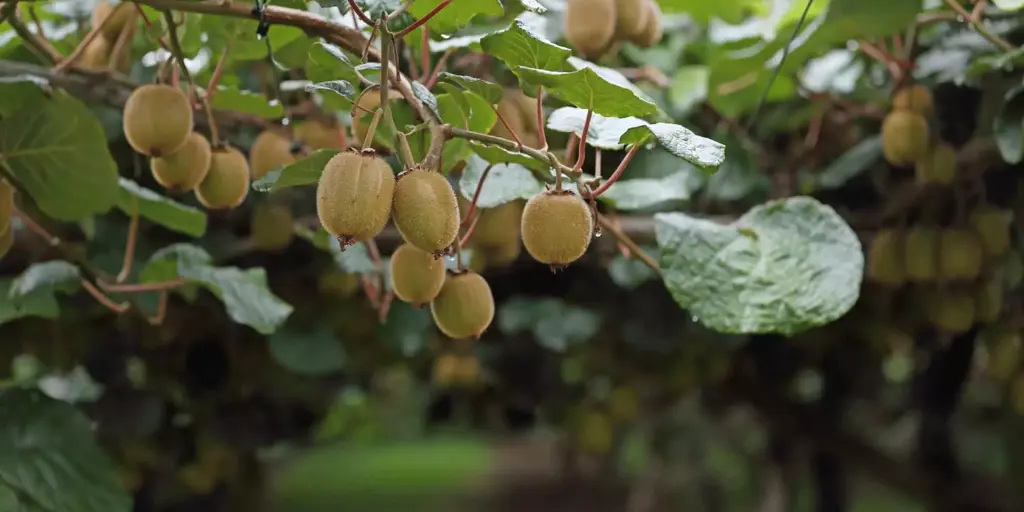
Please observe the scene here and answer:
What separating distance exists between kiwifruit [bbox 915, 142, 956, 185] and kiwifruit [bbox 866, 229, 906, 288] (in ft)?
0.54

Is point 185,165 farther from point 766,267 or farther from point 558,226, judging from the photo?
point 766,267

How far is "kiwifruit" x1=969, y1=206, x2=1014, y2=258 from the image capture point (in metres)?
1.10

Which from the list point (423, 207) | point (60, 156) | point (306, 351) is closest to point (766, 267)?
point (423, 207)

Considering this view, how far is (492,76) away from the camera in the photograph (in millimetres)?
950

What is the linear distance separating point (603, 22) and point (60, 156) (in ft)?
1.52

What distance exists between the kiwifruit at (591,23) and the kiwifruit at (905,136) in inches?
15.4

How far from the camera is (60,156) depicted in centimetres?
71

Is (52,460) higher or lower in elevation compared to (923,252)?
lower

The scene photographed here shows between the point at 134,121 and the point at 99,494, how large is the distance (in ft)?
1.27

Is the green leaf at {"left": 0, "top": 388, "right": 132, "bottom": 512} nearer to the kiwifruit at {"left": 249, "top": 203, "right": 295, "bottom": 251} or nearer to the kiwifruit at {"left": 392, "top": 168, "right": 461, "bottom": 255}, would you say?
the kiwifruit at {"left": 249, "top": 203, "right": 295, "bottom": 251}

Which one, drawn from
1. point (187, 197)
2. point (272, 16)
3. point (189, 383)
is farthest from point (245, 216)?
point (272, 16)

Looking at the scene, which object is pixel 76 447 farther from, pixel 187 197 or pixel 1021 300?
pixel 1021 300

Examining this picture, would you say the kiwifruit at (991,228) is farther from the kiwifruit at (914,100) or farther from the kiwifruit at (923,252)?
the kiwifruit at (914,100)

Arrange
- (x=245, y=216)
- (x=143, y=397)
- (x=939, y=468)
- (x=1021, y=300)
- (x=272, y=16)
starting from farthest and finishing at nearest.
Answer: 1. (x=939, y=468)
2. (x=143, y=397)
3. (x=1021, y=300)
4. (x=245, y=216)
5. (x=272, y=16)
